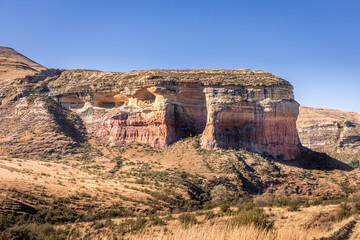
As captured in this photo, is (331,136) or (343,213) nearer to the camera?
(343,213)

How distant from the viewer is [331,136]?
75.6 metres

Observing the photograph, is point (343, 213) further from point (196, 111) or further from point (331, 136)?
point (331, 136)

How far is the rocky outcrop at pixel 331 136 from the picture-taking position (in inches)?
2703

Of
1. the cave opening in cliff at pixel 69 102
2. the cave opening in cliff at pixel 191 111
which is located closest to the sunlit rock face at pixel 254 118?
the cave opening in cliff at pixel 191 111

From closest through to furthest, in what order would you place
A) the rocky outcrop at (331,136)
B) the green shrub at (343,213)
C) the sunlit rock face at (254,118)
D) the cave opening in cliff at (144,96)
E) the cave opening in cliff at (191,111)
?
the green shrub at (343,213) → the sunlit rock face at (254,118) → the cave opening in cliff at (191,111) → the cave opening in cliff at (144,96) → the rocky outcrop at (331,136)

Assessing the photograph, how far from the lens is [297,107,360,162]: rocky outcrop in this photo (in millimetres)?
68644

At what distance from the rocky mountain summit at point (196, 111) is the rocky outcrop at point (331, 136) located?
27.6m

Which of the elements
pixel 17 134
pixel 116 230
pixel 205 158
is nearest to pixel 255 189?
pixel 205 158

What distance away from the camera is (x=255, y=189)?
34.3 m

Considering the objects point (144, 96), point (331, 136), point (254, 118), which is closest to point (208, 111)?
point (254, 118)

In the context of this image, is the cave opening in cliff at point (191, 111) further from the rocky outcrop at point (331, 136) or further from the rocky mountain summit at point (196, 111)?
the rocky outcrop at point (331, 136)

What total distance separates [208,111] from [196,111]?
3.17m

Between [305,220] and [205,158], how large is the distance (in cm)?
2439

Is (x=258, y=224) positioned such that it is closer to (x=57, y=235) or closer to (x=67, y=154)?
(x=57, y=235)
